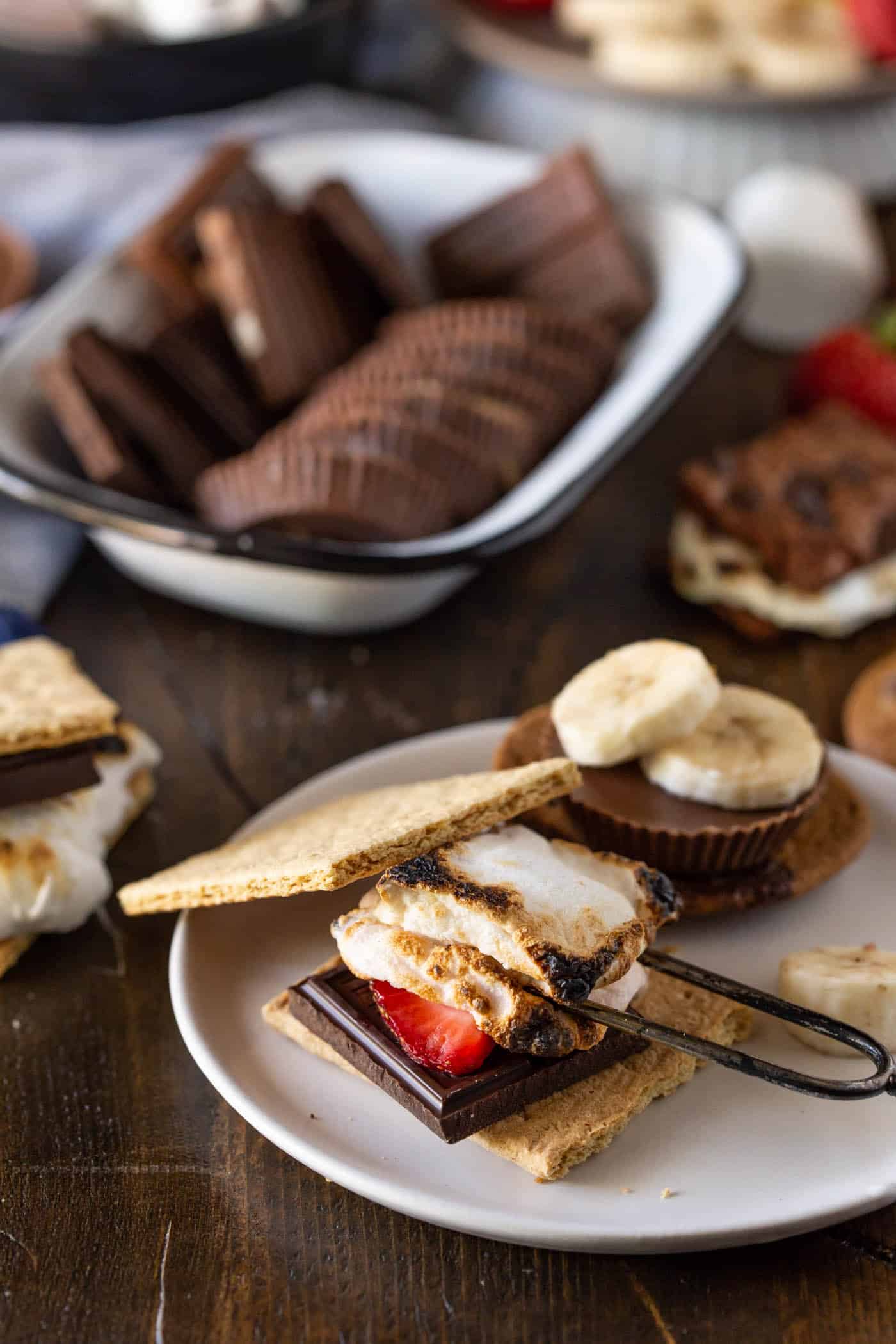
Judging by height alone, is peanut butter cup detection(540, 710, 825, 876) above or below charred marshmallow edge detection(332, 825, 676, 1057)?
below

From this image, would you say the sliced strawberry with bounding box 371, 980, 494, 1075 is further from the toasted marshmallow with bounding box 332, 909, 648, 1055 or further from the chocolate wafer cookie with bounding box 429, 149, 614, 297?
the chocolate wafer cookie with bounding box 429, 149, 614, 297

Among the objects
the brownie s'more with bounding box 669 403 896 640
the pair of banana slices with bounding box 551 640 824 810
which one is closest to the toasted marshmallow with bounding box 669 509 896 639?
the brownie s'more with bounding box 669 403 896 640

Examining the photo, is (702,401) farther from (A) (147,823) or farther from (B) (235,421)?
(A) (147,823)

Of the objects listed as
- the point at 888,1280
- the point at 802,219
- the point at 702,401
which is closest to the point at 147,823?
the point at 888,1280

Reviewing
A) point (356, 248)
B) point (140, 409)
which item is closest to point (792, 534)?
point (356, 248)

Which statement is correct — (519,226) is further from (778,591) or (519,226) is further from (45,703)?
(45,703)

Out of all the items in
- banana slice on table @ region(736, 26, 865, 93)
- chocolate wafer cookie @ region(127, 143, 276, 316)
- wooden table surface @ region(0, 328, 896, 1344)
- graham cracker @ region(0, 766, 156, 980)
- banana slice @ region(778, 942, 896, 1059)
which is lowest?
wooden table surface @ region(0, 328, 896, 1344)

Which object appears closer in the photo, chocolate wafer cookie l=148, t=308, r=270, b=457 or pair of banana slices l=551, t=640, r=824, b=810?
pair of banana slices l=551, t=640, r=824, b=810
